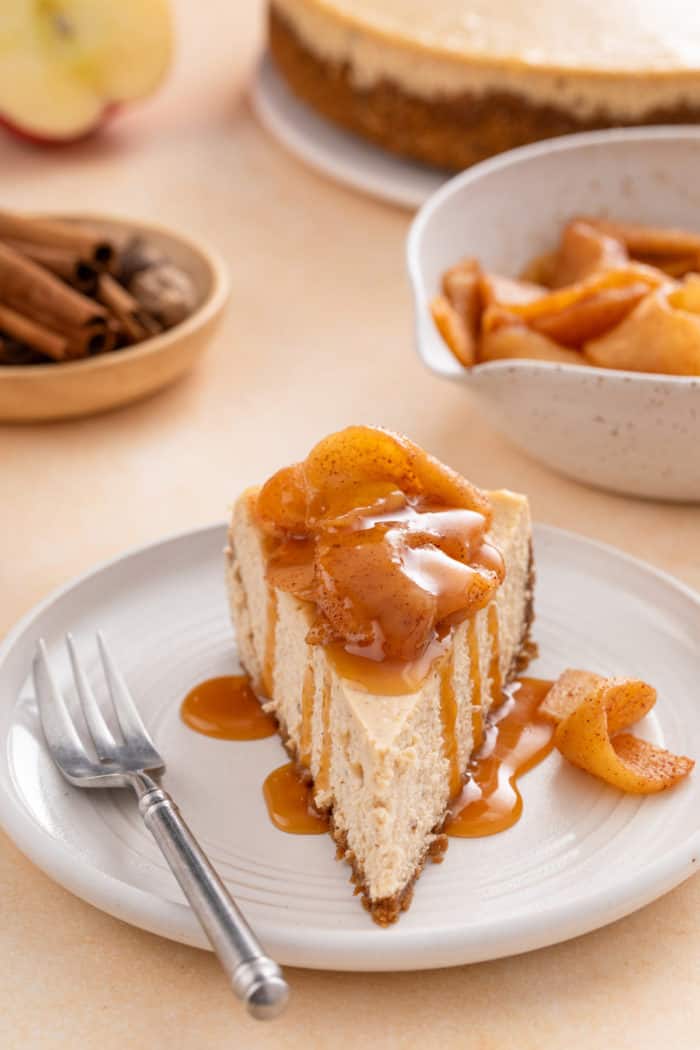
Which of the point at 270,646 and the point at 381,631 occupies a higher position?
the point at 381,631

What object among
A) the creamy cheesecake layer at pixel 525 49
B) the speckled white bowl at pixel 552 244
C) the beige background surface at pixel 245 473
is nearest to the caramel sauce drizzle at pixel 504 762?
the beige background surface at pixel 245 473

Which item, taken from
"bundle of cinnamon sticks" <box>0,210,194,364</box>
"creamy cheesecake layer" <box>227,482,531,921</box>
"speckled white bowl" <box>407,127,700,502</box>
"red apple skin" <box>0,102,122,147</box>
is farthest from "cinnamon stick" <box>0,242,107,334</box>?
"red apple skin" <box>0,102,122,147</box>

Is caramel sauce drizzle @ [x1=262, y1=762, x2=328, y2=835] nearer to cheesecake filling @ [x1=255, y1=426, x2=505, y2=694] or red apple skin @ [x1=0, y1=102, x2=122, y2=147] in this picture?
cheesecake filling @ [x1=255, y1=426, x2=505, y2=694]

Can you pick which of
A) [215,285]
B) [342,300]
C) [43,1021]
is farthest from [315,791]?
[342,300]

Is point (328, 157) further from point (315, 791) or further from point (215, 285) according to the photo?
point (315, 791)

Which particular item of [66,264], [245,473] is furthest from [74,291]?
[245,473]

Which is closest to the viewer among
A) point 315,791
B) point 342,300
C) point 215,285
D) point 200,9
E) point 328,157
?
point 315,791

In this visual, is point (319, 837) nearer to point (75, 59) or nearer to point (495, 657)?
point (495, 657)
